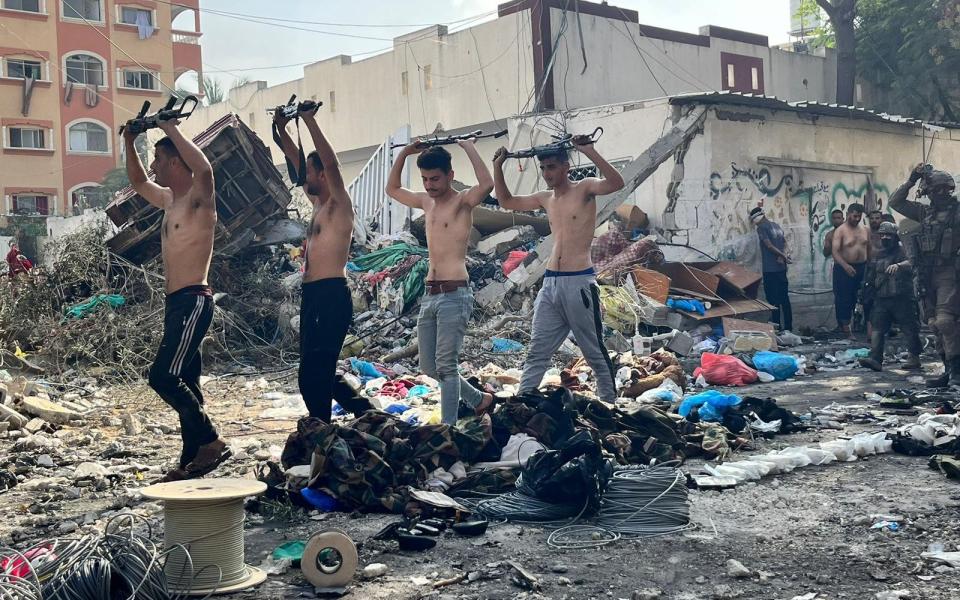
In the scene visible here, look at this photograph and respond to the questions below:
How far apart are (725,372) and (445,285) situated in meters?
4.72

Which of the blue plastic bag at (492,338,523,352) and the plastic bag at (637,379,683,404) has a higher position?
the blue plastic bag at (492,338,523,352)

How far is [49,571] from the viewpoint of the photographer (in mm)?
3705

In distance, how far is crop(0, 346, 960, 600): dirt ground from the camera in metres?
3.99

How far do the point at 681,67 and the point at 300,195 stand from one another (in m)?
14.0

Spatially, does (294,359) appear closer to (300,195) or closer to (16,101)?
(300,195)

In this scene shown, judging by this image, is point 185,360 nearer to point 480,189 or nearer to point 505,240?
point 480,189

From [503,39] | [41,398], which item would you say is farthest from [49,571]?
[503,39]

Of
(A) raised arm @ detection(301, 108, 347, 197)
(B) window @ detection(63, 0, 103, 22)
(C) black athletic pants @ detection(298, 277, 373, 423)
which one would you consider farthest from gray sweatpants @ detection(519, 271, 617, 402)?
(B) window @ detection(63, 0, 103, 22)

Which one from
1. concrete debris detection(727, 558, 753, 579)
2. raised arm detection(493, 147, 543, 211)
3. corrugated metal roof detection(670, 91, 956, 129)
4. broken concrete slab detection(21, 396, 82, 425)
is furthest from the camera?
corrugated metal roof detection(670, 91, 956, 129)

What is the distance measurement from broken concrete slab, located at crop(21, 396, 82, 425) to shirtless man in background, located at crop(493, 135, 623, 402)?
150 inches

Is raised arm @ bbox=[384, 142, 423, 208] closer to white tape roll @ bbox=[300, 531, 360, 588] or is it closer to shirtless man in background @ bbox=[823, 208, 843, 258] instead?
white tape roll @ bbox=[300, 531, 360, 588]

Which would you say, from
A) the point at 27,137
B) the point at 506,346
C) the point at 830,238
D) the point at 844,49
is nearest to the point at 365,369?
the point at 506,346

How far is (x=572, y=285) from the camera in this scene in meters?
7.22

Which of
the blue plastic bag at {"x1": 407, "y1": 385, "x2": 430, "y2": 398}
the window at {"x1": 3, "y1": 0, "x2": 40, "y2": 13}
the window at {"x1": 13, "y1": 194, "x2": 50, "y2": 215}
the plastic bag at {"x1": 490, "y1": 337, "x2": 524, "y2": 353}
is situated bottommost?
the blue plastic bag at {"x1": 407, "y1": 385, "x2": 430, "y2": 398}
